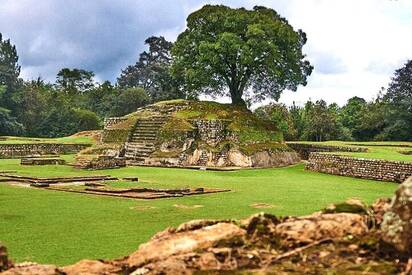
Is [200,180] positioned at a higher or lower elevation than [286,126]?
lower

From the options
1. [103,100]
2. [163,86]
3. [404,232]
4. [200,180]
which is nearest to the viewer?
[404,232]

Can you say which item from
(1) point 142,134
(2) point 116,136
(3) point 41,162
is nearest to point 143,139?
(1) point 142,134

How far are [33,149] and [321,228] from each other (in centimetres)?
3183

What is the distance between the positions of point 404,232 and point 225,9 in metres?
29.8

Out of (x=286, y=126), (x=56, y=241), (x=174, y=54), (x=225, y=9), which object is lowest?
(x=56, y=241)

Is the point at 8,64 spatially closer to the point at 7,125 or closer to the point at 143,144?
the point at 7,125

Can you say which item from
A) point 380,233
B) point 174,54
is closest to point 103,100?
point 174,54

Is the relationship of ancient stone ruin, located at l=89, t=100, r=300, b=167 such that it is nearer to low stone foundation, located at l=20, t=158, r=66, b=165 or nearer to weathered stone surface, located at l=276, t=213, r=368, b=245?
low stone foundation, located at l=20, t=158, r=66, b=165

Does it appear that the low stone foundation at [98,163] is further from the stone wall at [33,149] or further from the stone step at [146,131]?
the stone wall at [33,149]

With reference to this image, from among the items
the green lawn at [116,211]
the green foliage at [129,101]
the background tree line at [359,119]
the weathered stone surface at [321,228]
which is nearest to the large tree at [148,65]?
the green foliage at [129,101]

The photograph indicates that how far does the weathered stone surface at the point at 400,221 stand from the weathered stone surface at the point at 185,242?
1.03m

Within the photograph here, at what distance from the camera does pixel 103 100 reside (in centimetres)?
6253

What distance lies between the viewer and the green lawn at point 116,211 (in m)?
7.47

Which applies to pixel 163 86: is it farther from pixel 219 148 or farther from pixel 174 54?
pixel 219 148
